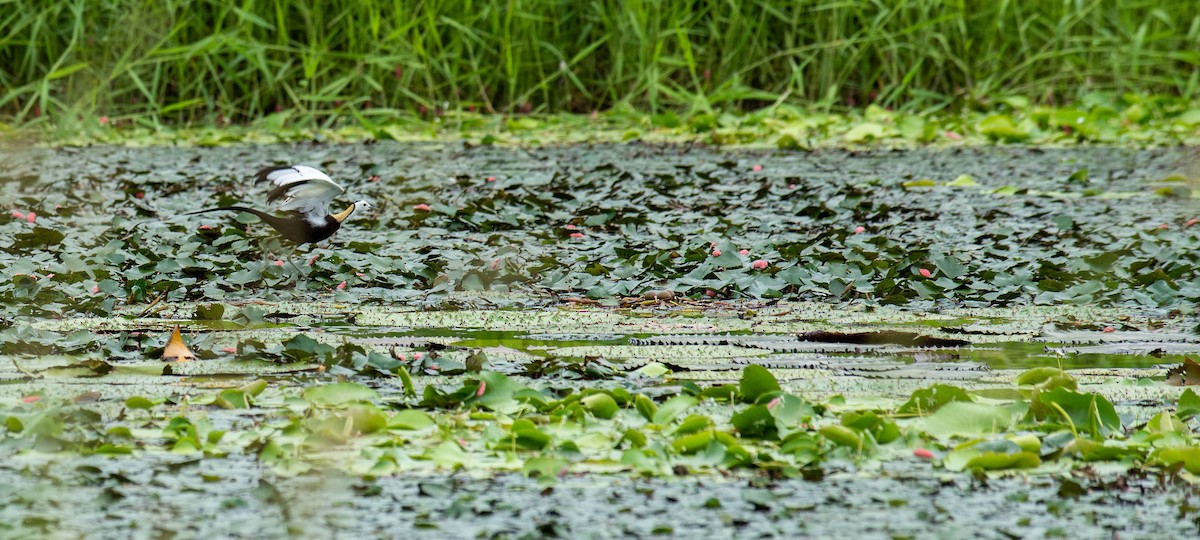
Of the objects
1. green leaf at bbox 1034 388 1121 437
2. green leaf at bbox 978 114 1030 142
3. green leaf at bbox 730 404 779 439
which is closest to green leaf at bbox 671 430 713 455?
green leaf at bbox 730 404 779 439

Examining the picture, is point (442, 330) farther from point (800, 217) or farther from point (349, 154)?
point (349, 154)

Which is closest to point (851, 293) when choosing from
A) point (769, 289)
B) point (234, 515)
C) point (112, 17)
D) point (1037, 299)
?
point (769, 289)

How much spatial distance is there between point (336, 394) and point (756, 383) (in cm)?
78

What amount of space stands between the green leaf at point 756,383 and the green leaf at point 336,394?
71 centimetres

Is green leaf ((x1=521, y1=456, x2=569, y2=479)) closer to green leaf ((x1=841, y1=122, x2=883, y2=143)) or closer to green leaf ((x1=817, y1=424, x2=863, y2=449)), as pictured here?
green leaf ((x1=817, y1=424, x2=863, y2=449))

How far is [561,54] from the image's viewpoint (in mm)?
8828

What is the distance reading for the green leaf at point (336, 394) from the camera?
288cm

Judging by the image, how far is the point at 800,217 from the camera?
5.66 meters

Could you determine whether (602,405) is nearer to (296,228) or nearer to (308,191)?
(296,228)

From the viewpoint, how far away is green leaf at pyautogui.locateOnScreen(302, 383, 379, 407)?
2877 millimetres

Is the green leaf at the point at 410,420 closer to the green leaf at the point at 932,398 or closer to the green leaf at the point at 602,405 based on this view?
the green leaf at the point at 602,405

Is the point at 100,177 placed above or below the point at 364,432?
below

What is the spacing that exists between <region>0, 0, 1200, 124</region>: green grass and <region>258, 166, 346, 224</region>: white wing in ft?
11.7

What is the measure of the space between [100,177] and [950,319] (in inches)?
167
